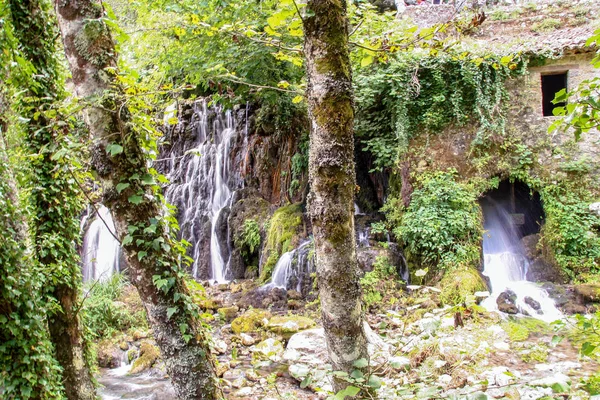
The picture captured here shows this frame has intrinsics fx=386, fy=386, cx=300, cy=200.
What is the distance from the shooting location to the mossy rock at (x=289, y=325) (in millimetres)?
7284

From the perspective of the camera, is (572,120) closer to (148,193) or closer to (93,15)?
(148,193)

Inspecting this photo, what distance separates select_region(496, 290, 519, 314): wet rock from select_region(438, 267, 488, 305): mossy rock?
35cm

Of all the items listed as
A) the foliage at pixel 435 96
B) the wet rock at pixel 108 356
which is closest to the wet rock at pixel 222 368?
the wet rock at pixel 108 356

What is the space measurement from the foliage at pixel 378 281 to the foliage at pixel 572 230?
11.6 ft

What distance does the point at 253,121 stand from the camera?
44.2 feet

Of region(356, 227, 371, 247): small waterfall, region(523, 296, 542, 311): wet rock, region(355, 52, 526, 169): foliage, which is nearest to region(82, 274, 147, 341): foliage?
region(356, 227, 371, 247): small waterfall

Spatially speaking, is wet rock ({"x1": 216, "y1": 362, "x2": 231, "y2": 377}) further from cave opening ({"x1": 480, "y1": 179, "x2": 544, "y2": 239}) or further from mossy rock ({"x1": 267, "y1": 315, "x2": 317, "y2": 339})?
cave opening ({"x1": 480, "y1": 179, "x2": 544, "y2": 239})

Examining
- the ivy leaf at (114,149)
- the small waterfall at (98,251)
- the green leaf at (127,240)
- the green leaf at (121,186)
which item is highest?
the ivy leaf at (114,149)

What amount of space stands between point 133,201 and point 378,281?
6.68 m

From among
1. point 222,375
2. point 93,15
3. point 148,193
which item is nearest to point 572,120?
point 148,193

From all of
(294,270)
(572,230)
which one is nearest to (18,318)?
(294,270)

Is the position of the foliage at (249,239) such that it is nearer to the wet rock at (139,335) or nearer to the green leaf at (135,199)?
the wet rock at (139,335)

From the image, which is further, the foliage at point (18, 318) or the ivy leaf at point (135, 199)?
the foliage at point (18, 318)

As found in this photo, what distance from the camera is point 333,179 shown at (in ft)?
6.10
